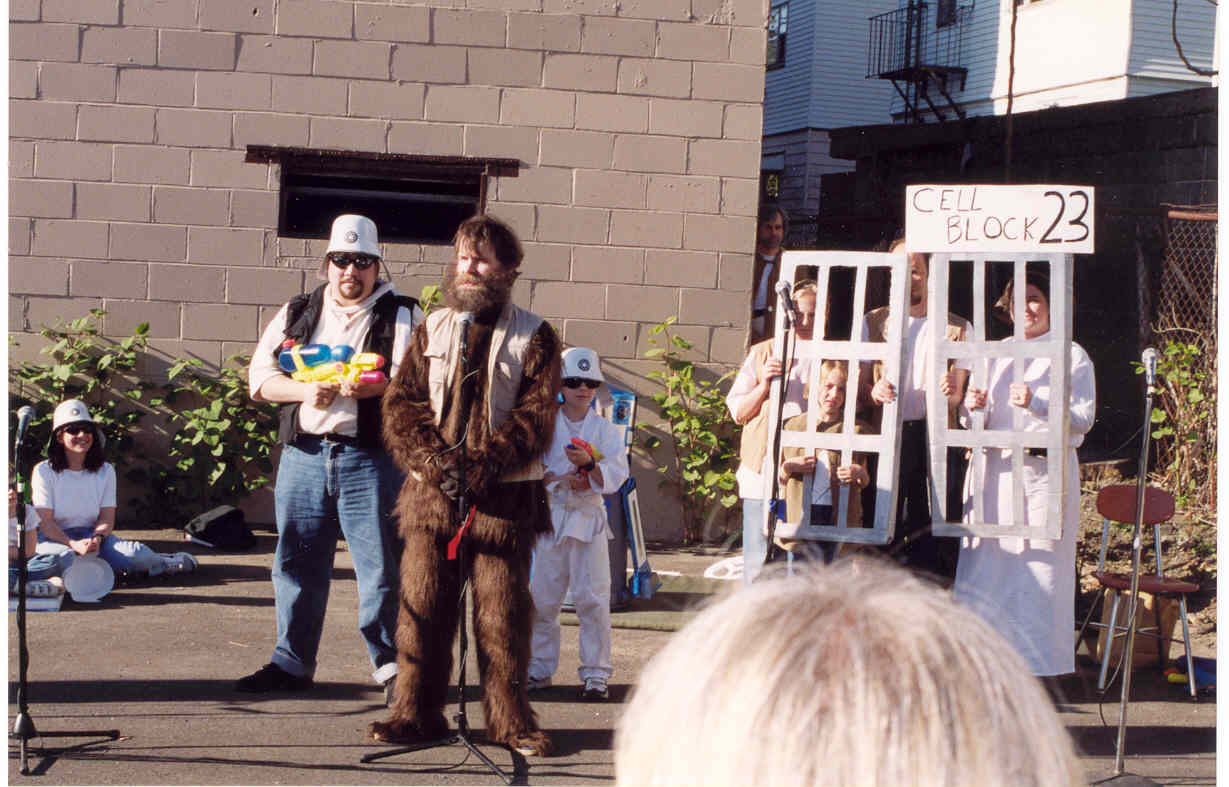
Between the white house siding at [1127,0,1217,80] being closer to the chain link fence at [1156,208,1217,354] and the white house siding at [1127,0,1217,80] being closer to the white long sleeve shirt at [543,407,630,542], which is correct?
the chain link fence at [1156,208,1217,354]

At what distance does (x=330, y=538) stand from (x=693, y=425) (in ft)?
12.4

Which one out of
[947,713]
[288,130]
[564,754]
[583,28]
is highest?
[583,28]

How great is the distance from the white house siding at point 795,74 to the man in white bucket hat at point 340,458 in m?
18.0

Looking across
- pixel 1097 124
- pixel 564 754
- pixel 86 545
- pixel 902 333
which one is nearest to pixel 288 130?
pixel 86 545

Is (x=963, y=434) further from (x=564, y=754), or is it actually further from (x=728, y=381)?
(x=728, y=381)

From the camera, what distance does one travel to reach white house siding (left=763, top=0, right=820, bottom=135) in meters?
22.3

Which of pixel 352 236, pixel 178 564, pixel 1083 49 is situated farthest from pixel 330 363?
pixel 1083 49

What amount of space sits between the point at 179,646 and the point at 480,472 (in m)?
2.19

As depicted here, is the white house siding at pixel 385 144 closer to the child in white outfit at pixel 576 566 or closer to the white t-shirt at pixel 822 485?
the white t-shirt at pixel 822 485

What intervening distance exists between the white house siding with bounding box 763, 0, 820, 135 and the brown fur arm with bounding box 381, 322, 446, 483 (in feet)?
60.4

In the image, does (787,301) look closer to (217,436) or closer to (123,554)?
(123,554)

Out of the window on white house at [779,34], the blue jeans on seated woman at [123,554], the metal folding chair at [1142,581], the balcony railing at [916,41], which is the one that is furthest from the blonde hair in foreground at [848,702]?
the window on white house at [779,34]

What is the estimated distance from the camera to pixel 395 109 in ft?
28.0

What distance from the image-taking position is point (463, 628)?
4457 millimetres
